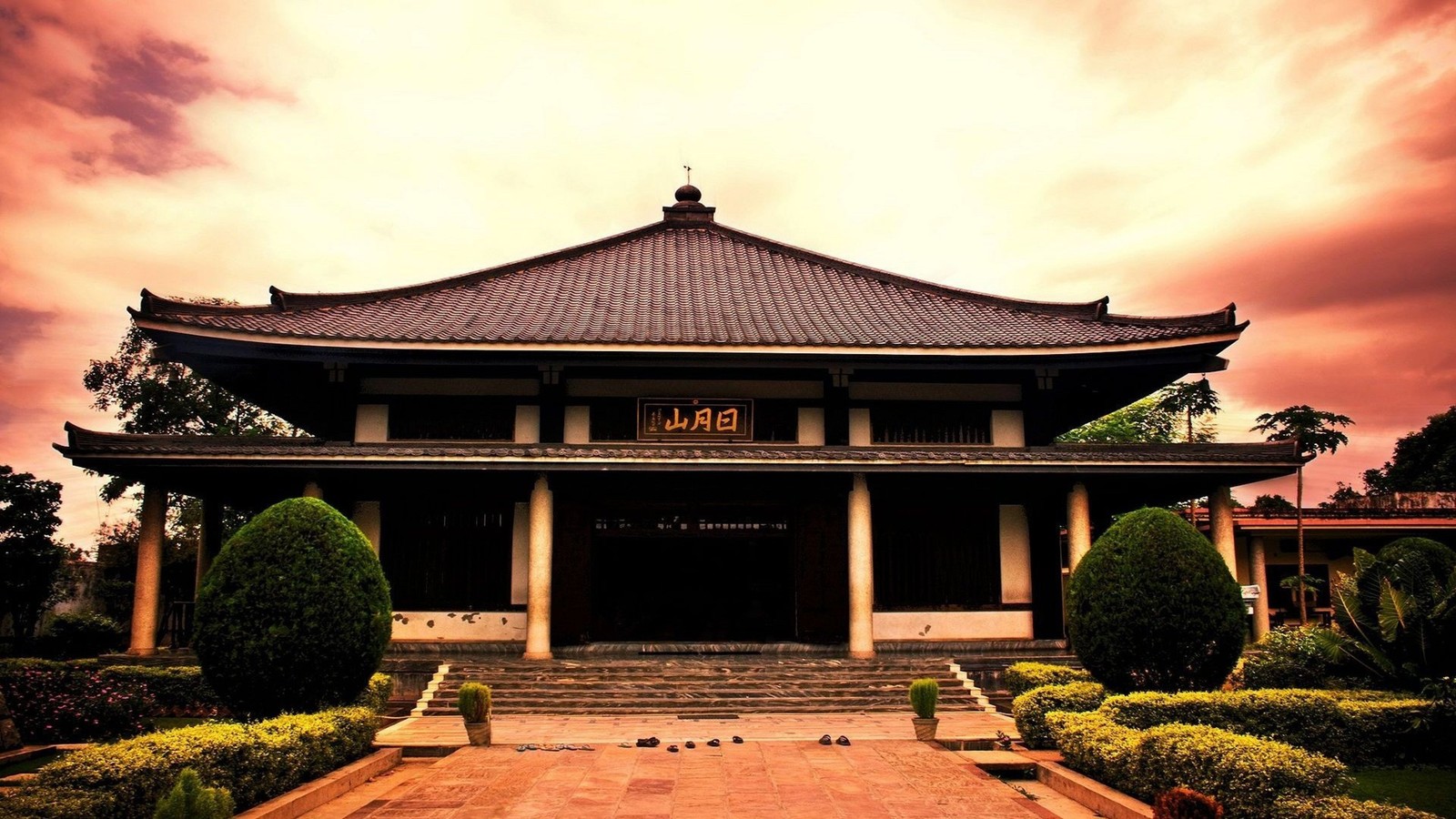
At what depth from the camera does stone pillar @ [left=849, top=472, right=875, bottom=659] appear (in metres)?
16.0

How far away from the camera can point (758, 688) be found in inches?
566

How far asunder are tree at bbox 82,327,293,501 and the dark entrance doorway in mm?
17820

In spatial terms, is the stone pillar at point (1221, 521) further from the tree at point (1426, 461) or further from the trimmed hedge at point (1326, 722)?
the tree at point (1426, 461)

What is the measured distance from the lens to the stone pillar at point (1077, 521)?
16.5m

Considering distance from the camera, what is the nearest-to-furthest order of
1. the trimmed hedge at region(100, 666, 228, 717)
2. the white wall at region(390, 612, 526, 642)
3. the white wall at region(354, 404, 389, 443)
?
1. the trimmed hedge at region(100, 666, 228, 717)
2. the white wall at region(390, 612, 526, 642)
3. the white wall at region(354, 404, 389, 443)

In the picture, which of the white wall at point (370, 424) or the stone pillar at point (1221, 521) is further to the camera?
the white wall at point (370, 424)

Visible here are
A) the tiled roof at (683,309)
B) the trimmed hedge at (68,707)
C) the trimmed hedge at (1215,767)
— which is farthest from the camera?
the tiled roof at (683,309)

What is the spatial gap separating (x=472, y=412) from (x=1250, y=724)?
Answer: 12995mm

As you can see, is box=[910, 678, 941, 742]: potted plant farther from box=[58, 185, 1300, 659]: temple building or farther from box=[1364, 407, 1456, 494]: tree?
box=[1364, 407, 1456, 494]: tree

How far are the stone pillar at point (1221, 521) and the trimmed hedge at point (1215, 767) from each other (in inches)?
365

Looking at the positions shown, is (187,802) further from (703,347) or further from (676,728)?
(703,347)

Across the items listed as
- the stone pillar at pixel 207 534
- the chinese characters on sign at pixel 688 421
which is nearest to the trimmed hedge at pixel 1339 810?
the chinese characters on sign at pixel 688 421

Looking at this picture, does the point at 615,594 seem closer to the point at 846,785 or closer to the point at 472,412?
the point at 472,412

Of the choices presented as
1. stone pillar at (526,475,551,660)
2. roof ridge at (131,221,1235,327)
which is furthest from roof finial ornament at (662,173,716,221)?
stone pillar at (526,475,551,660)
